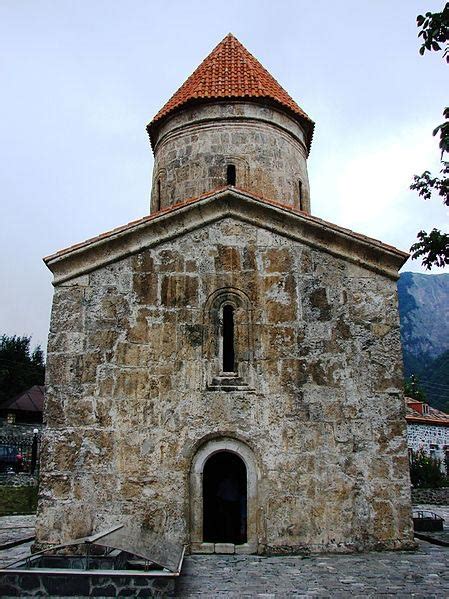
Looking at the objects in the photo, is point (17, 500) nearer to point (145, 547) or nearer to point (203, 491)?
point (203, 491)

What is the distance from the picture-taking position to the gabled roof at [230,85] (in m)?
10.4

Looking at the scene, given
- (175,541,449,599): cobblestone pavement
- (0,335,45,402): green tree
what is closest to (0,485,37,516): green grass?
(175,541,449,599): cobblestone pavement

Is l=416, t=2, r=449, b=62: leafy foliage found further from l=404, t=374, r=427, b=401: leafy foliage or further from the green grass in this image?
l=404, t=374, r=427, b=401: leafy foliage

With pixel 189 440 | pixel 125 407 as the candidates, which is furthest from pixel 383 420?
pixel 125 407

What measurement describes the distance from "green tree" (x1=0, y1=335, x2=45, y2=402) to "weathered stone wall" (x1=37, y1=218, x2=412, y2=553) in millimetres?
25847

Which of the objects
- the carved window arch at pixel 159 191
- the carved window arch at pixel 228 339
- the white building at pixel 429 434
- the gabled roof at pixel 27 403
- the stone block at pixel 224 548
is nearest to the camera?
the stone block at pixel 224 548

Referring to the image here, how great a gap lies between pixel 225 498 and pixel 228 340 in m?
2.29

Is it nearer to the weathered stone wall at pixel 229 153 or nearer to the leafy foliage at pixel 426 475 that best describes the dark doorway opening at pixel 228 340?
the weathered stone wall at pixel 229 153

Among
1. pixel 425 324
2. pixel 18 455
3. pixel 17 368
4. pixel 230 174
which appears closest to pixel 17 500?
pixel 18 455

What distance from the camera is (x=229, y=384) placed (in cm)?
715

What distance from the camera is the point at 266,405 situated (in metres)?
7.09

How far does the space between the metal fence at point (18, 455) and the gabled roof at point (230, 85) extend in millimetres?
12326

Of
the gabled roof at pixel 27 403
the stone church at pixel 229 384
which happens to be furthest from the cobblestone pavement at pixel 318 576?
the gabled roof at pixel 27 403

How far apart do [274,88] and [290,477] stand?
7.56 meters
